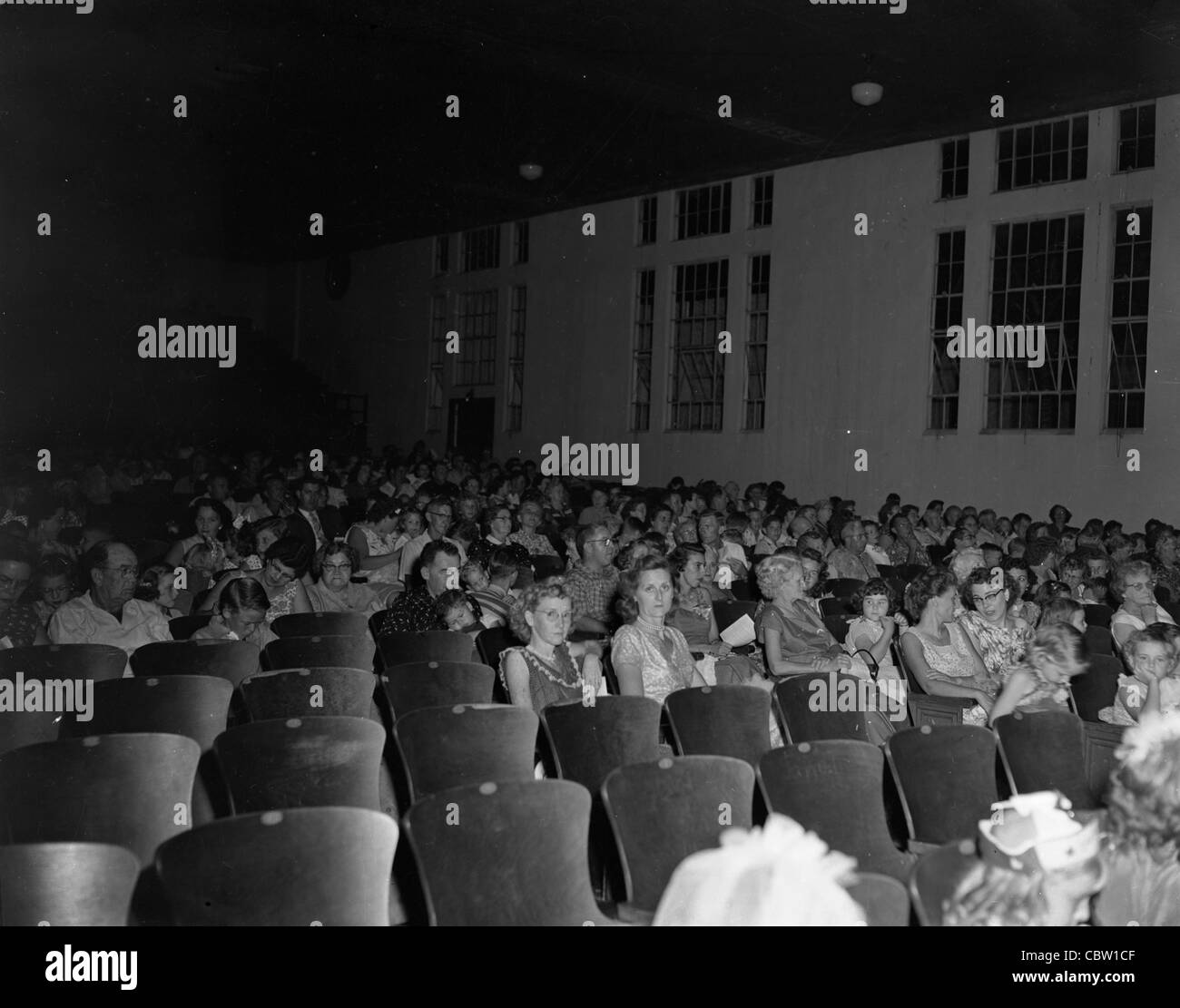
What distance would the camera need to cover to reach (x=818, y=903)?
2.02 meters

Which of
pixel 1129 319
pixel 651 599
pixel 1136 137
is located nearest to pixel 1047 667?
pixel 651 599

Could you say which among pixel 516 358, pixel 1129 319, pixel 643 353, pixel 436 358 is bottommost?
pixel 1129 319

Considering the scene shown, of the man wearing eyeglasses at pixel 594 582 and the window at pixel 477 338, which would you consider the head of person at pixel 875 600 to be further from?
the window at pixel 477 338

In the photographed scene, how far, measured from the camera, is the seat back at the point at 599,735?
11.6ft

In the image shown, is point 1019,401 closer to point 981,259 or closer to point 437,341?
point 981,259

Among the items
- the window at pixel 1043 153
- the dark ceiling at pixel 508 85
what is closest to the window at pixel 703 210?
the dark ceiling at pixel 508 85

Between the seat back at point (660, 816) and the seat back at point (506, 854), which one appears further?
the seat back at point (660, 816)

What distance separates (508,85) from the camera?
43.6ft

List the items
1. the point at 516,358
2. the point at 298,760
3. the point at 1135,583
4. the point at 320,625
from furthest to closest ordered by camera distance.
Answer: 1. the point at 516,358
2. the point at 1135,583
3. the point at 320,625
4. the point at 298,760

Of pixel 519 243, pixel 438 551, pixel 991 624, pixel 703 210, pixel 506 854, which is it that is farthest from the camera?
pixel 519 243

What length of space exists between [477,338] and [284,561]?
16417 mm

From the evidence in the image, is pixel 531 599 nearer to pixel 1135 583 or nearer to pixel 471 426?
pixel 1135 583

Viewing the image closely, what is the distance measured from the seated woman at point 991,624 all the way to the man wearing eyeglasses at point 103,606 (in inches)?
144
